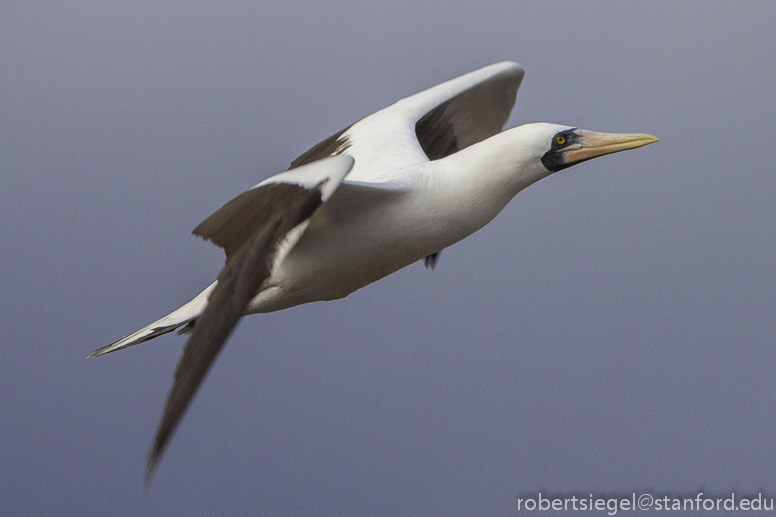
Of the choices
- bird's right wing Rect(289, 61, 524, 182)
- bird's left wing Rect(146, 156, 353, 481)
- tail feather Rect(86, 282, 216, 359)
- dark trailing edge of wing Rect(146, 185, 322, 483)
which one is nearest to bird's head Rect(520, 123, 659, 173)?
bird's right wing Rect(289, 61, 524, 182)

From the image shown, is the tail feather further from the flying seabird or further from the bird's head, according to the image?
the bird's head

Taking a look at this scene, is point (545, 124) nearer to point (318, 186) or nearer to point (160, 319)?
point (318, 186)

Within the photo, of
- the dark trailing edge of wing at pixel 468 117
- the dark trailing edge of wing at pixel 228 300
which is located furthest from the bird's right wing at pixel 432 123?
the dark trailing edge of wing at pixel 228 300

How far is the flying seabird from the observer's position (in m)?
3.27

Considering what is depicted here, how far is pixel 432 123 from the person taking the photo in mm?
5684

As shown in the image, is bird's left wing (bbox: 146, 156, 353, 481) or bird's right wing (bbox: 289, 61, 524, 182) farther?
bird's right wing (bbox: 289, 61, 524, 182)

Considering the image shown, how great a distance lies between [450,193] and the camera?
4.14 meters

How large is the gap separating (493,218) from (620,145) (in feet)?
2.33

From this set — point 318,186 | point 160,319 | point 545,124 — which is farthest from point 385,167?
point 160,319

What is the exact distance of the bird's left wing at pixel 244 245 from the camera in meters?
3.05

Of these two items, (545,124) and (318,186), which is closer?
(318,186)

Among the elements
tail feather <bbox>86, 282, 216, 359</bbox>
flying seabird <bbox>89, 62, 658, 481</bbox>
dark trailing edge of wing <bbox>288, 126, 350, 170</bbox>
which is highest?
dark trailing edge of wing <bbox>288, 126, 350, 170</bbox>

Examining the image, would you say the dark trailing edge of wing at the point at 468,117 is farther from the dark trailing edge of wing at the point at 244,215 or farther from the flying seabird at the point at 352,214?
the dark trailing edge of wing at the point at 244,215

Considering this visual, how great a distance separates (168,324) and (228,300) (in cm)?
154
